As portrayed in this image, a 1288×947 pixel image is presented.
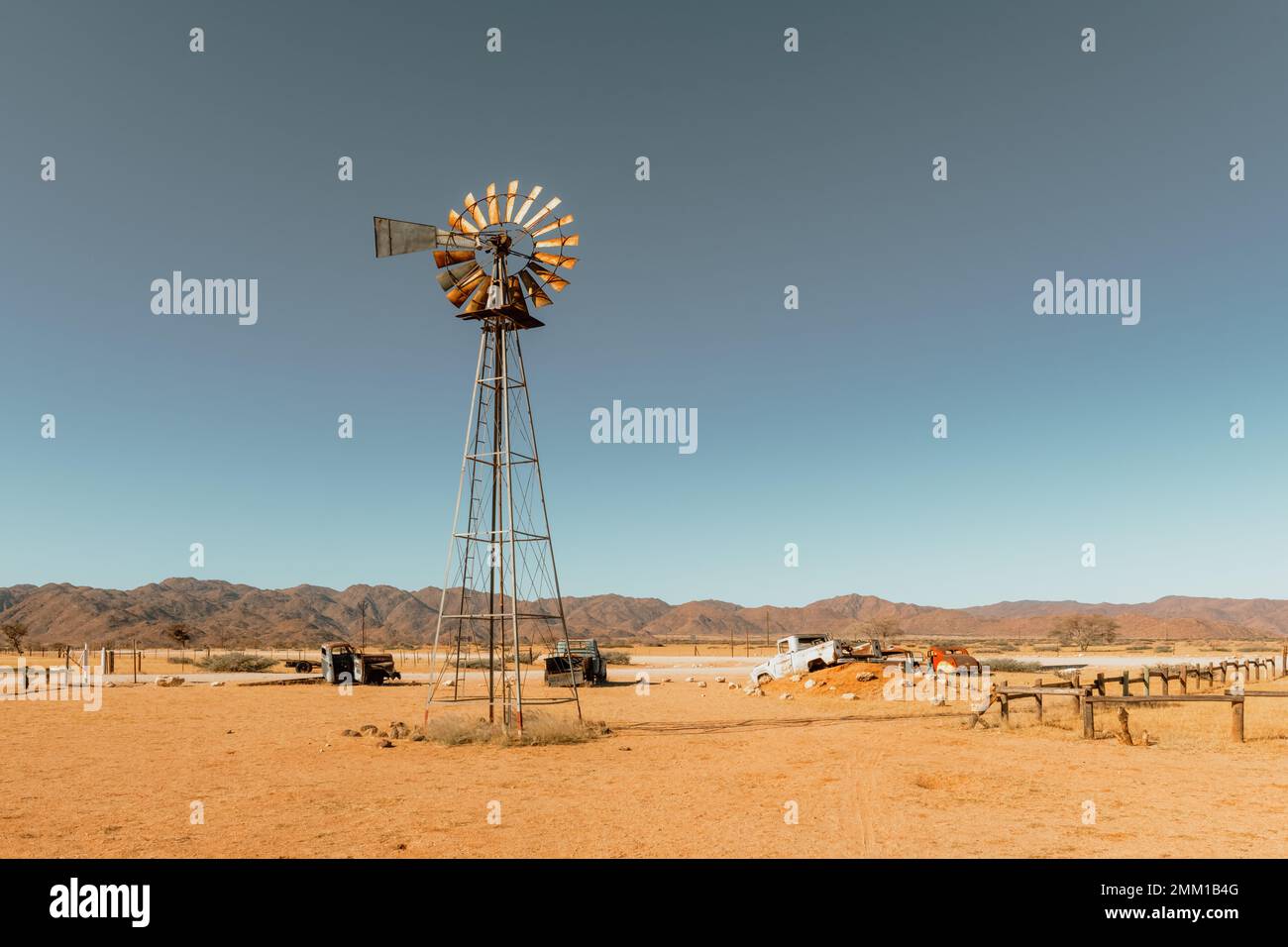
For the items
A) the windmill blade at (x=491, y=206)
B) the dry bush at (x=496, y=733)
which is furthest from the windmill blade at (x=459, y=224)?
the dry bush at (x=496, y=733)

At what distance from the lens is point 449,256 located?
2342 centimetres

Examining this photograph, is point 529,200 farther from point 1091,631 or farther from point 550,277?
point 1091,631

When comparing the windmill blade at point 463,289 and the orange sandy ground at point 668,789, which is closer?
the orange sandy ground at point 668,789

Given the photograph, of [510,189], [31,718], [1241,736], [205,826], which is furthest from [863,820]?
[31,718]

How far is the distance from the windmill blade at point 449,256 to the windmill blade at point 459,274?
177 mm

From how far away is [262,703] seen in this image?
33656 millimetres

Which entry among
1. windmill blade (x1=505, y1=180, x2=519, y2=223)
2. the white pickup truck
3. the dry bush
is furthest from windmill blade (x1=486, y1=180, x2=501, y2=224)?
the white pickup truck

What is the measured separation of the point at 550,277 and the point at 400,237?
14.5 ft

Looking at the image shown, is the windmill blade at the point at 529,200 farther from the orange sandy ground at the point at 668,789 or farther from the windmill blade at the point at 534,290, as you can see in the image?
the orange sandy ground at the point at 668,789

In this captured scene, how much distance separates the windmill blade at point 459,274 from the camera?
23.4 meters

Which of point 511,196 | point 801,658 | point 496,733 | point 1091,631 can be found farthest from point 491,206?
point 1091,631
